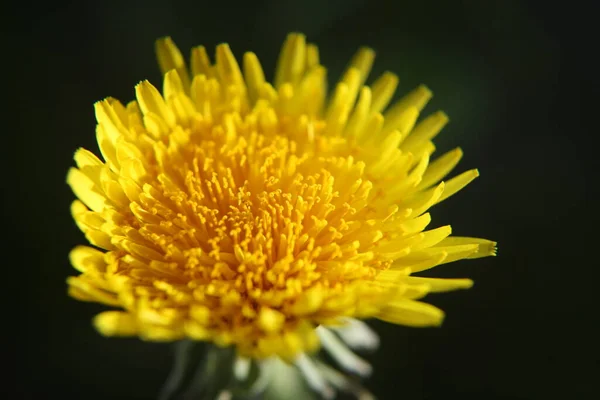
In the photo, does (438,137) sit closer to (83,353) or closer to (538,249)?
(538,249)

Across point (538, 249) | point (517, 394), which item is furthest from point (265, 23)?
point (517, 394)

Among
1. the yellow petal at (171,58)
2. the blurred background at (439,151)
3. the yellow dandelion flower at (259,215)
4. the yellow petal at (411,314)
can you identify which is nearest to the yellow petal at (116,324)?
the yellow dandelion flower at (259,215)

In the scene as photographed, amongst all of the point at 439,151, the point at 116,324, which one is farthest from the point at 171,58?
the point at 439,151

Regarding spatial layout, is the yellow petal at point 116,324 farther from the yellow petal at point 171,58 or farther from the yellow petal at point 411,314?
the yellow petal at point 171,58

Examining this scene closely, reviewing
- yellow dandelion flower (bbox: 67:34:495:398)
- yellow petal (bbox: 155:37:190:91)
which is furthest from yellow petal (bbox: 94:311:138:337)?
yellow petal (bbox: 155:37:190:91)

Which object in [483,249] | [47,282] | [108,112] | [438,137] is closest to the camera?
[483,249]

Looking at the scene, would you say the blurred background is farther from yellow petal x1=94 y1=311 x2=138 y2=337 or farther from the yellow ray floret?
yellow petal x1=94 y1=311 x2=138 y2=337
